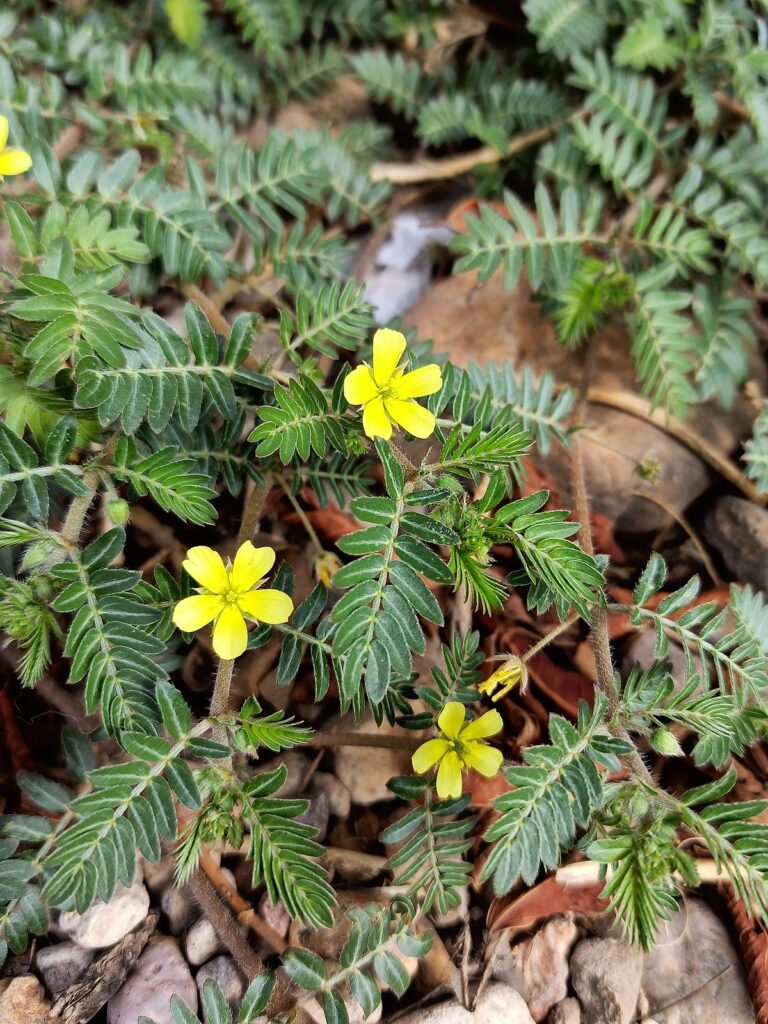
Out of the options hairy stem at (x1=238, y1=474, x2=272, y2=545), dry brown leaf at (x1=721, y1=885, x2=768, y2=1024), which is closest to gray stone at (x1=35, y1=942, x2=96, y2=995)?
hairy stem at (x1=238, y1=474, x2=272, y2=545)

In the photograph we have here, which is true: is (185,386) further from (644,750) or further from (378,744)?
(644,750)

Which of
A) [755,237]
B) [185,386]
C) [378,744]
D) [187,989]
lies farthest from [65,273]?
[755,237]

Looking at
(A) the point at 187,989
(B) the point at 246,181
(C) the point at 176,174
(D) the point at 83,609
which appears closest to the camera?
(D) the point at 83,609

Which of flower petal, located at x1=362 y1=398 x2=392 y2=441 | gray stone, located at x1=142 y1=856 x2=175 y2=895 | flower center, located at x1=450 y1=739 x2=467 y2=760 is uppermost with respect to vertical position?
flower petal, located at x1=362 y1=398 x2=392 y2=441

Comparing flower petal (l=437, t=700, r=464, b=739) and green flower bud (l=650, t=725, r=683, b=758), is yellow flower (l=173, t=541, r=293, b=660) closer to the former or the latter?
flower petal (l=437, t=700, r=464, b=739)

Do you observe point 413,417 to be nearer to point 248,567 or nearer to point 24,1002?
point 248,567
